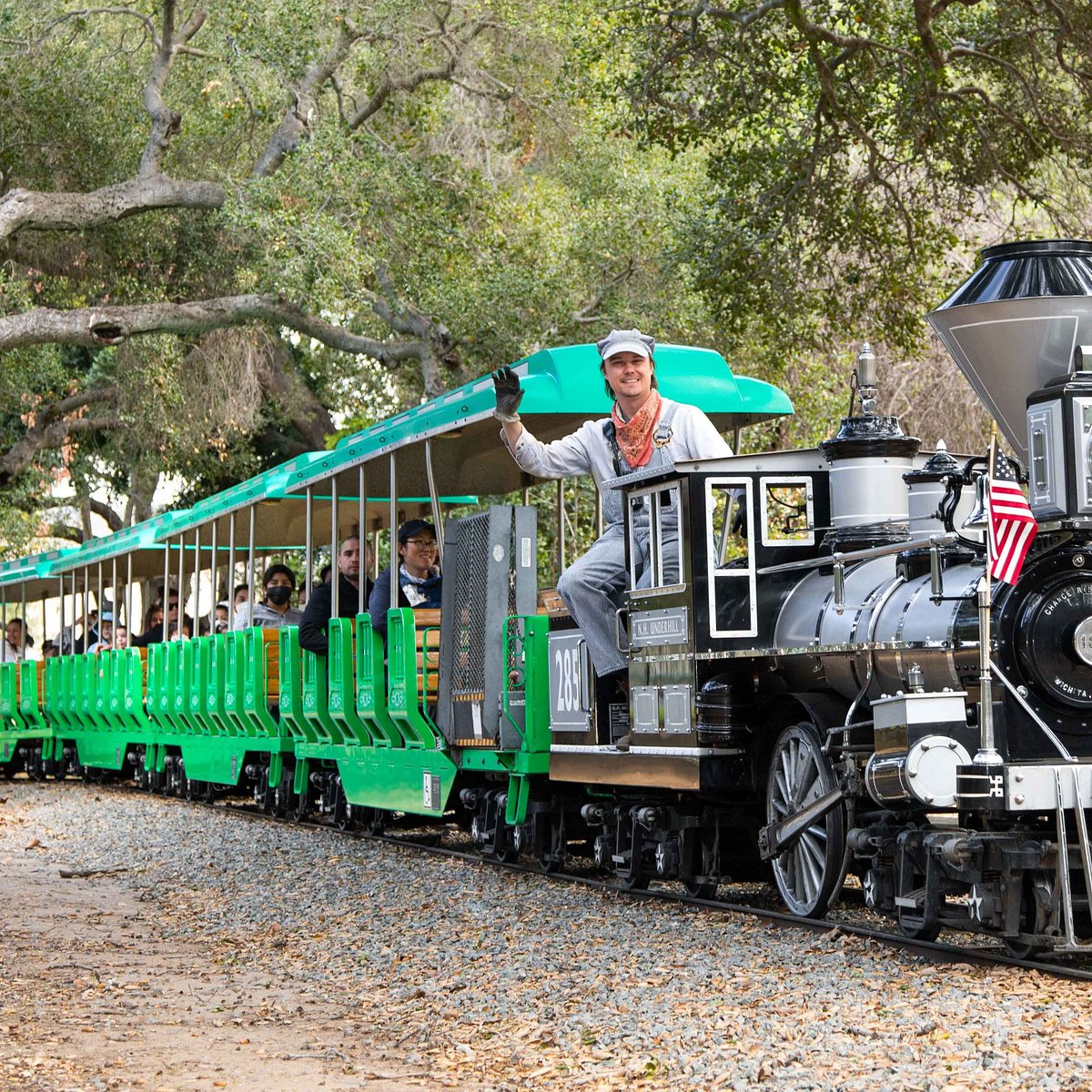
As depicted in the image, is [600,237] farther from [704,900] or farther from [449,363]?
[704,900]

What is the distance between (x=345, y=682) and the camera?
13305mm

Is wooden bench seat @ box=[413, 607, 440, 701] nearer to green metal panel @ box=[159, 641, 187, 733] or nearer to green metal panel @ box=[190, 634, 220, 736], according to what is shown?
green metal panel @ box=[190, 634, 220, 736]

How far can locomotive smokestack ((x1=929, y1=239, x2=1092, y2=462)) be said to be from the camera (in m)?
7.13

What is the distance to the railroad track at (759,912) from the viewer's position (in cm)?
677

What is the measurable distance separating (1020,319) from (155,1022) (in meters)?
4.35

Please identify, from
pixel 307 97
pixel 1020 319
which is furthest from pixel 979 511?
pixel 307 97

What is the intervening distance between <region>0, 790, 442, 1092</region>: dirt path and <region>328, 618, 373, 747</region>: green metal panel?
413 centimetres

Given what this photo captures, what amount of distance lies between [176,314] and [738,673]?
49.1 ft

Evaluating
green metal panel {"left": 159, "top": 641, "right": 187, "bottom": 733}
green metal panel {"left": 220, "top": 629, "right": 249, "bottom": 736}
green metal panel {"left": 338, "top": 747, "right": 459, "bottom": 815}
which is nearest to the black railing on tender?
green metal panel {"left": 338, "top": 747, "right": 459, "bottom": 815}

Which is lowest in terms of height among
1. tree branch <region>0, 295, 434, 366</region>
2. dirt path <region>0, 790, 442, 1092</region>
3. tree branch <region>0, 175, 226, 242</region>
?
dirt path <region>0, 790, 442, 1092</region>

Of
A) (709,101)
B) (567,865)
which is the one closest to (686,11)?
(709,101)

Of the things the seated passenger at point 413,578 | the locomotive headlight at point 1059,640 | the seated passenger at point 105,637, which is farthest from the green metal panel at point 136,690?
the locomotive headlight at point 1059,640

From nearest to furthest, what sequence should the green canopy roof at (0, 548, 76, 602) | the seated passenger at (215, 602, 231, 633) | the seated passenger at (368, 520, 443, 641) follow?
1. the seated passenger at (368, 520, 443, 641)
2. the seated passenger at (215, 602, 231, 633)
3. the green canopy roof at (0, 548, 76, 602)

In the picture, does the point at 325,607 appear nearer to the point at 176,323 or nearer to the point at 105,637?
the point at 176,323
